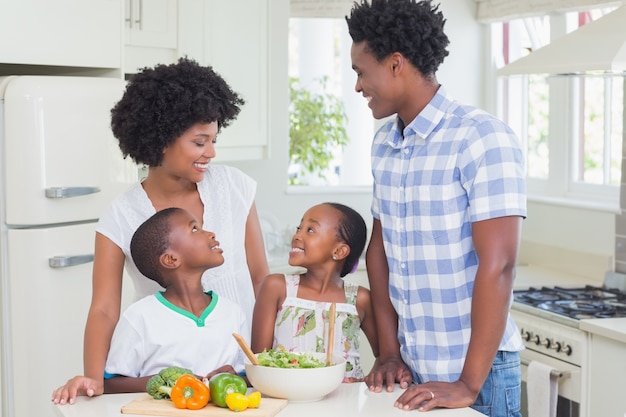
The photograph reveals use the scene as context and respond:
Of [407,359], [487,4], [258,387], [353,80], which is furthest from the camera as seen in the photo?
[353,80]

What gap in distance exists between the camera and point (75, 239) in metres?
3.24

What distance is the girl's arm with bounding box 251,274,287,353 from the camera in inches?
88.3

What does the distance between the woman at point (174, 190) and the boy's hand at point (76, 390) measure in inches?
3.6

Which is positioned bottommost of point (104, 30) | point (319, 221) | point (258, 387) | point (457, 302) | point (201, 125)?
point (258, 387)

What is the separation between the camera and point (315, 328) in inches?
87.5

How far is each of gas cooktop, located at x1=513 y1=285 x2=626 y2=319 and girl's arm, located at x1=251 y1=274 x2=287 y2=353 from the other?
1.48 meters

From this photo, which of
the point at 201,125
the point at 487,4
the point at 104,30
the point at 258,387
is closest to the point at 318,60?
the point at 487,4

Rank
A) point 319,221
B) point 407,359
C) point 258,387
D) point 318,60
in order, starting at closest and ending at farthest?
point 258,387, point 407,359, point 319,221, point 318,60

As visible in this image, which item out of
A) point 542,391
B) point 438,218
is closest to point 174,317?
point 438,218

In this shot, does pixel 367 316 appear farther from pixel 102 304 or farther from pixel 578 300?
pixel 578 300

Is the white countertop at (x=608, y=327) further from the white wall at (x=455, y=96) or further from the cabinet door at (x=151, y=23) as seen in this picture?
the cabinet door at (x=151, y=23)

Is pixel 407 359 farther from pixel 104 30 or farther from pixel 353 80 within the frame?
pixel 353 80

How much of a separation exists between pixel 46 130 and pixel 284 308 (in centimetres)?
127

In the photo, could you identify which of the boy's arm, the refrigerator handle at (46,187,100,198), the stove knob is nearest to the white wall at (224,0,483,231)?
the refrigerator handle at (46,187,100,198)
